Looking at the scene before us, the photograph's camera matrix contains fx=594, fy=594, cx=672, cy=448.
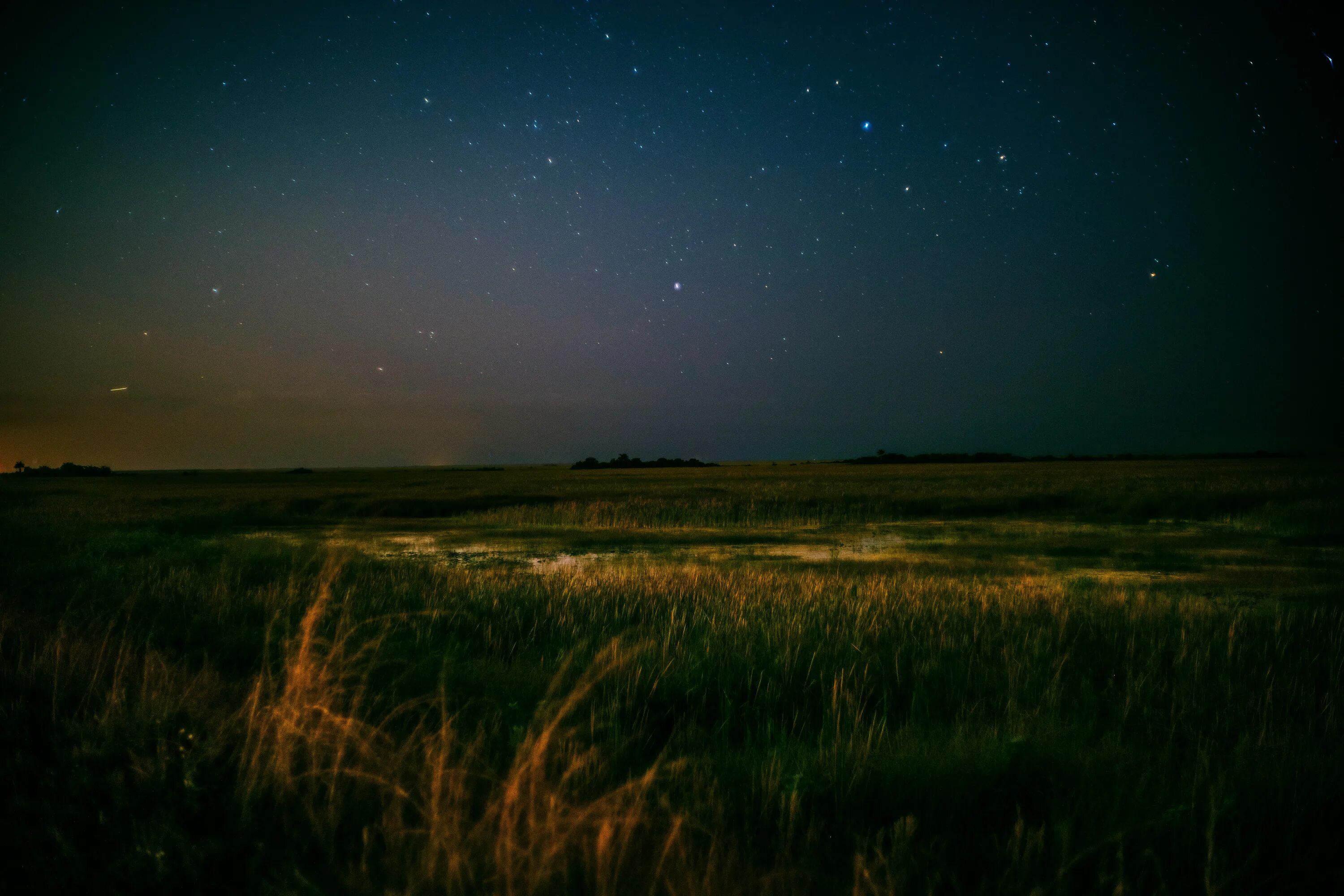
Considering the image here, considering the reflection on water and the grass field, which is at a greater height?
the grass field

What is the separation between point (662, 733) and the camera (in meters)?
4.66

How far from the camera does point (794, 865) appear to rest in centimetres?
294

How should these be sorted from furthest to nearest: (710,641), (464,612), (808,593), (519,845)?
(808,593) → (464,612) → (710,641) → (519,845)

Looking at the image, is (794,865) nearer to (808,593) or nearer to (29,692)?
(29,692)

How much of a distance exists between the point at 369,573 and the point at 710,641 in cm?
765

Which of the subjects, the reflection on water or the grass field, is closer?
the grass field

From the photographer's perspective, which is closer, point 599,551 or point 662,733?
point 662,733

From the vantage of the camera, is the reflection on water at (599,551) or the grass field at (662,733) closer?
the grass field at (662,733)

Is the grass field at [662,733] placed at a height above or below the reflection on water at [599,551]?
above

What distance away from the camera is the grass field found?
2.87m

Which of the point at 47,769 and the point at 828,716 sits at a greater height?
the point at 47,769

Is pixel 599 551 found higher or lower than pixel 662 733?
lower

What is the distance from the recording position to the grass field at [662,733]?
2.87 m

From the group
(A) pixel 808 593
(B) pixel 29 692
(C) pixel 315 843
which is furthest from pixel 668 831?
(A) pixel 808 593
